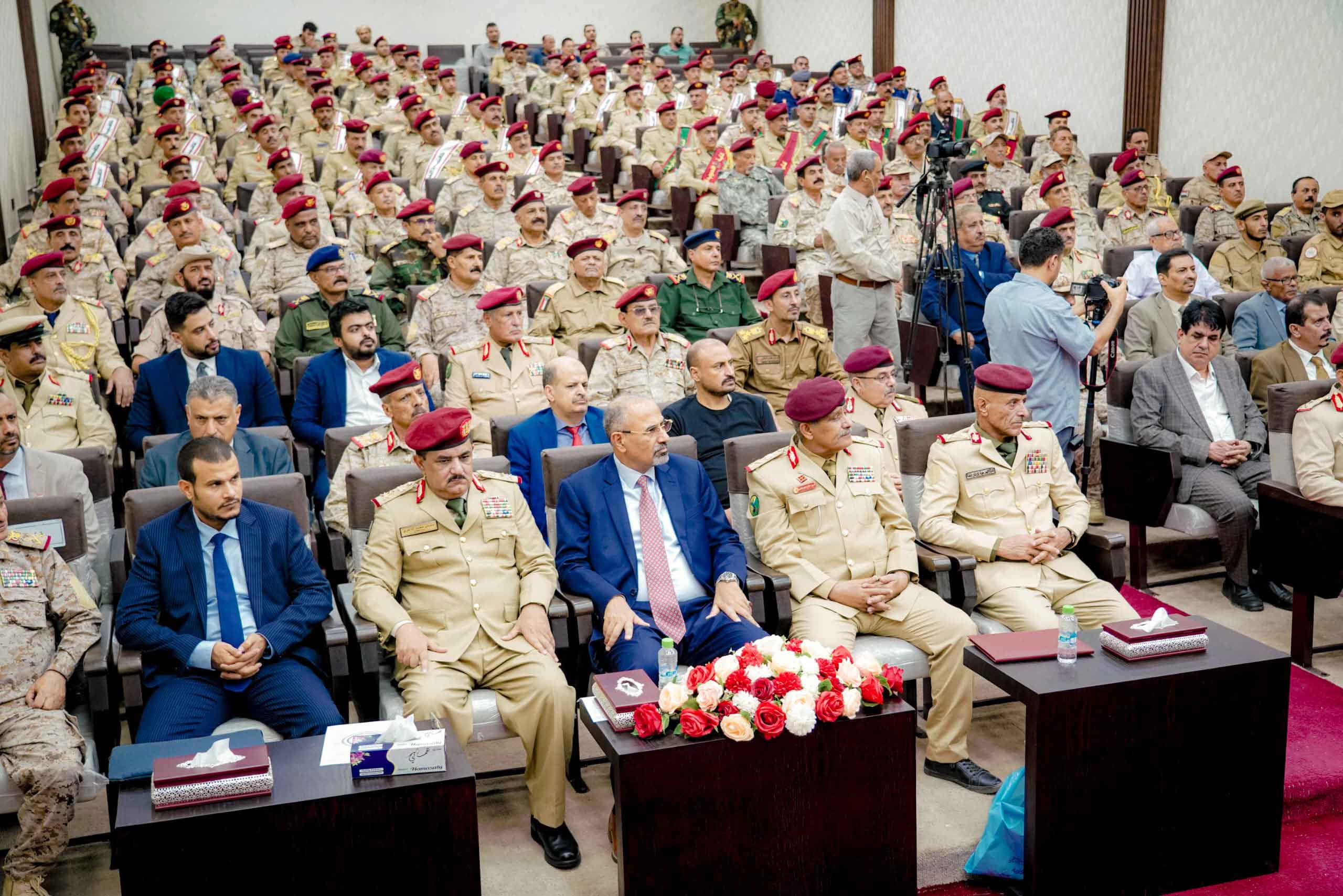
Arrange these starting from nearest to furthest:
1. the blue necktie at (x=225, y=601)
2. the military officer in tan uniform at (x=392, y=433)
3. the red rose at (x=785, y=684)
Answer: the red rose at (x=785, y=684) → the blue necktie at (x=225, y=601) → the military officer in tan uniform at (x=392, y=433)

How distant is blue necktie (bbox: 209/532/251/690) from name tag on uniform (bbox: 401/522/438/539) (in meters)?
0.45

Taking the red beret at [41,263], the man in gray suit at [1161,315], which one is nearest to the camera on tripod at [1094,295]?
the man in gray suit at [1161,315]

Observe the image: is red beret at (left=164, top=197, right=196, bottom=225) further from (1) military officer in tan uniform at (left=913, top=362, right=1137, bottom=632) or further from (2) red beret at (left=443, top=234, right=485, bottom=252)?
(1) military officer in tan uniform at (left=913, top=362, right=1137, bottom=632)

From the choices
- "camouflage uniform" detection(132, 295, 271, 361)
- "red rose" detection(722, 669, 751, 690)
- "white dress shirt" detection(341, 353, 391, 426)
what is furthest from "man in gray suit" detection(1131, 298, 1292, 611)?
"camouflage uniform" detection(132, 295, 271, 361)

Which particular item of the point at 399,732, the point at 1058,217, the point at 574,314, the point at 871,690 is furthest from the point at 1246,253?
the point at 399,732

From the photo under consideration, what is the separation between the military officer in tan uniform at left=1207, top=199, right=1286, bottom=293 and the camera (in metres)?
6.84

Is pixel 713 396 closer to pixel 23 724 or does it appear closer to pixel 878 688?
pixel 878 688

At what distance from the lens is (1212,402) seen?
474 centimetres

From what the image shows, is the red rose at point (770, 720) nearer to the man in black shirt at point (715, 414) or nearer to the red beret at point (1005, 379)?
the red beret at point (1005, 379)

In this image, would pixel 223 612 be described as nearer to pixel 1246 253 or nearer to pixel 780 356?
pixel 780 356

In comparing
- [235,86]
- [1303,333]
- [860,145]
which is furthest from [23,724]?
[235,86]

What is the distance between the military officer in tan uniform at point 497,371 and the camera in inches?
193

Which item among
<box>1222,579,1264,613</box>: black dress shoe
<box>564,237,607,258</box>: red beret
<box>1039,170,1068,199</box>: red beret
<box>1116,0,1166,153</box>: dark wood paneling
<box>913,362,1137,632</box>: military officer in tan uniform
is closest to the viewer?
<box>913,362,1137,632</box>: military officer in tan uniform

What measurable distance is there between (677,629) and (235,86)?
369 inches
